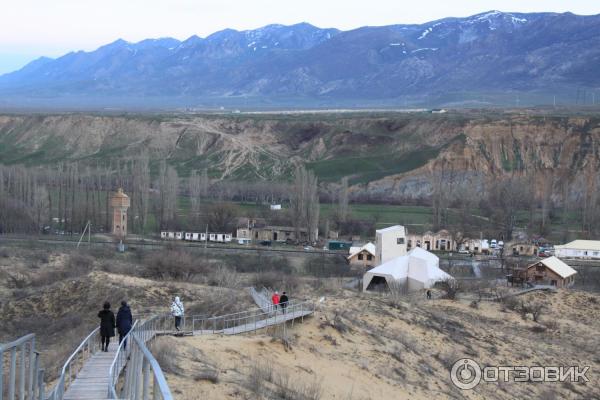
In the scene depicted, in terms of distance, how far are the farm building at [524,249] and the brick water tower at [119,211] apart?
22.8 metres

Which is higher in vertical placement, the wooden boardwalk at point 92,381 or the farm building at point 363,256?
the wooden boardwalk at point 92,381

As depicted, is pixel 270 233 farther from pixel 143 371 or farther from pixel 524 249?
pixel 143 371

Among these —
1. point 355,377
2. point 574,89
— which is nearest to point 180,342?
point 355,377

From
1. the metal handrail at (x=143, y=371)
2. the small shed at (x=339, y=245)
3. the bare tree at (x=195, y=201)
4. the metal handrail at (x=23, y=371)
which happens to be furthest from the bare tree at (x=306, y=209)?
the metal handrail at (x=23, y=371)

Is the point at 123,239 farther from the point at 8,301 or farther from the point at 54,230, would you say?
the point at 8,301

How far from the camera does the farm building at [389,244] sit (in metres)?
44.6

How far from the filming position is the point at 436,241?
5875 cm

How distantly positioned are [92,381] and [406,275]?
86.7 ft

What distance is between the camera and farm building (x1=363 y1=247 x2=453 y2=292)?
38.9m

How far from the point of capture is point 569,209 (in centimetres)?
7156

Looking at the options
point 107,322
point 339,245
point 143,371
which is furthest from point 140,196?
point 143,371

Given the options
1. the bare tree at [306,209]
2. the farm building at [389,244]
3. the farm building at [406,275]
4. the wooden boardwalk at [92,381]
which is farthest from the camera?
the bare tree at [306,209]

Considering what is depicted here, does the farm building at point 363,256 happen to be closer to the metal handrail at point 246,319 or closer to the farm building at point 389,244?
the farm building at point 389,244

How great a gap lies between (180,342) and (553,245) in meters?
43.3
